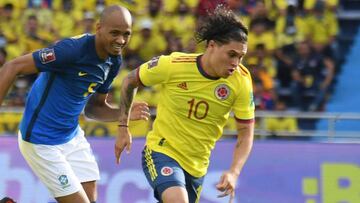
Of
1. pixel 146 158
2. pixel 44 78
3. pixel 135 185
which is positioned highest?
pixel 44 78

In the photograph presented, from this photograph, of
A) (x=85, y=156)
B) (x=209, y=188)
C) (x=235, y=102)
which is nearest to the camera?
(x=235, y=102)

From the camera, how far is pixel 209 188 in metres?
10.5

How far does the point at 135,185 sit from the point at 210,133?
350 cm

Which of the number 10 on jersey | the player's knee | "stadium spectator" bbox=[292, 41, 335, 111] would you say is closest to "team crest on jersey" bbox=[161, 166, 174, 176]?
the player's knee

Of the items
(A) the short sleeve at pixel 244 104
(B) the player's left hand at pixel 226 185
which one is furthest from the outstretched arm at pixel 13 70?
(B) the player's left hand at pixel 226 185

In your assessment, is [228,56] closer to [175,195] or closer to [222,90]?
[222,90]

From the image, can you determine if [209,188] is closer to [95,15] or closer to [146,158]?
[146,158]

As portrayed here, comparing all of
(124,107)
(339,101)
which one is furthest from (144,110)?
(339,101)

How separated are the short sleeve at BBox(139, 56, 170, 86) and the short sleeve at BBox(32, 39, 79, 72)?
22.5 inches

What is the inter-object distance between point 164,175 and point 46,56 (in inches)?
49.7

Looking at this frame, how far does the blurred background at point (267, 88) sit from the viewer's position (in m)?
10.5

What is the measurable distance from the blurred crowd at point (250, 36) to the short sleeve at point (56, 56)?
5.82m

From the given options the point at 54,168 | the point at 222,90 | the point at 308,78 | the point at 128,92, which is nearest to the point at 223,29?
the point at 222,90

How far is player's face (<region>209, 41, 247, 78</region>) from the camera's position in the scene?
6.83 m
